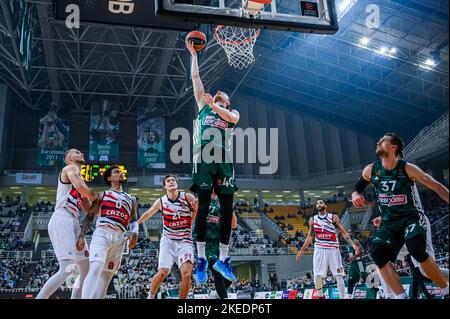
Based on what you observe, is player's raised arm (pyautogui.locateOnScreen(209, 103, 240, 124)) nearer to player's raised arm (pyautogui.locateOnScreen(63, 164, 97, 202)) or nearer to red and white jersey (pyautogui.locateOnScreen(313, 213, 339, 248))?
player's raised arm (pyautogui.locateOnScreen(63, 164, 97, 202))

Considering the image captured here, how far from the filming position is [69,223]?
522 centimetres

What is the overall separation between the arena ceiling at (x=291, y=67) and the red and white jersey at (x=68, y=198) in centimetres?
1581

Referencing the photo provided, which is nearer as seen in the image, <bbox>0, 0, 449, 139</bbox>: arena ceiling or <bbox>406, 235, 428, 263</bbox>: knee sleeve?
<bbox>406, 235, 428, 263</bbox>: knee sleeve

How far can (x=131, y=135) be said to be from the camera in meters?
34.8

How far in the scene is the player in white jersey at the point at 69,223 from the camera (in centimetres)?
492

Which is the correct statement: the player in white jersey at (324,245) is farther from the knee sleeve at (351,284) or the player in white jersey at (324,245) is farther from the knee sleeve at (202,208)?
the knee sleeve at (202,208)

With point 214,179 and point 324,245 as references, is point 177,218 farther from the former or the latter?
point 324,245

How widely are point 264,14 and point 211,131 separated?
7.05ft

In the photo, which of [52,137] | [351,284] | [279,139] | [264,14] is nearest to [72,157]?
[264,14]

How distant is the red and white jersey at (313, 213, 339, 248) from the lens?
885 cm

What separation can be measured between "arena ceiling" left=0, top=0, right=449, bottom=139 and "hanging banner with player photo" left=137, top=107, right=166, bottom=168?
1.36 m

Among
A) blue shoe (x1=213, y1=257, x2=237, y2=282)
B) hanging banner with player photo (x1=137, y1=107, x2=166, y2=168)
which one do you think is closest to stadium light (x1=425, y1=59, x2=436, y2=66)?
hanging banner with player photo (x1=137, y1=107, x2=166, y2=168)

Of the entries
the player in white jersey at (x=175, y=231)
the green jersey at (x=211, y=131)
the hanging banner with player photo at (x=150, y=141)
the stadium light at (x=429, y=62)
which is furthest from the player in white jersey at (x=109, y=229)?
the hanging banner with player photo at (x=150, y=141)

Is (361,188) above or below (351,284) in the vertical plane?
above
